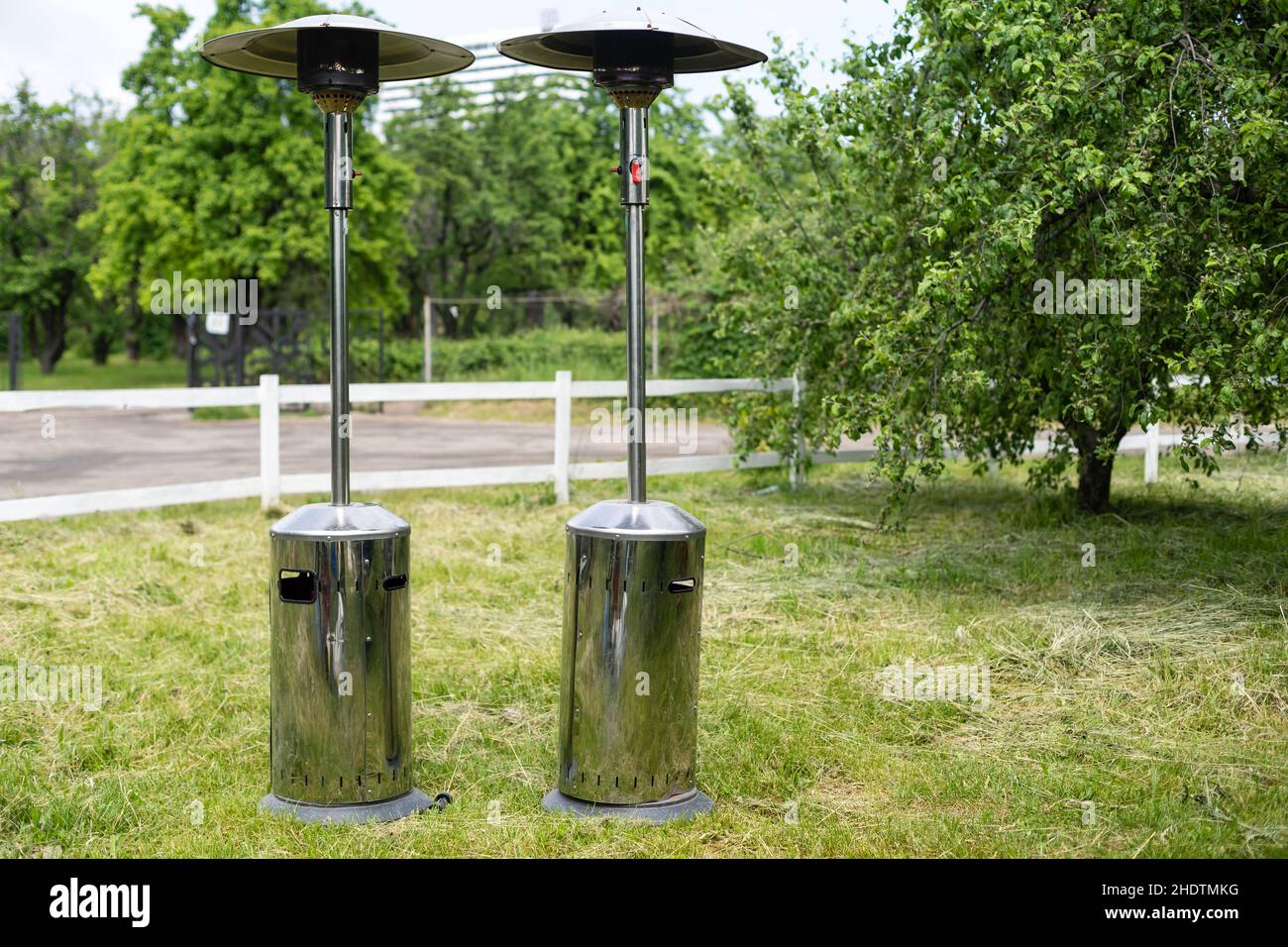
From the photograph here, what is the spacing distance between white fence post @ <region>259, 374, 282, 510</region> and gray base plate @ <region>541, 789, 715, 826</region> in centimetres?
704

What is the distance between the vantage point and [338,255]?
468cm

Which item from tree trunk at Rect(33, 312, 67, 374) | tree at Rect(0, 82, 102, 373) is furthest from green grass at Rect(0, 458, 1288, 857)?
tree trunk at Rect(33, 312, 67, 374)

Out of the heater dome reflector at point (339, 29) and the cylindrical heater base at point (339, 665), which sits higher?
the heater dome reflector at point (339, 29)

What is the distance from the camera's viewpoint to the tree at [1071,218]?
693 cm

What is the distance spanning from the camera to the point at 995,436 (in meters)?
10.5

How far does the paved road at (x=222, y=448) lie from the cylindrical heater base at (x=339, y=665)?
8.03 m

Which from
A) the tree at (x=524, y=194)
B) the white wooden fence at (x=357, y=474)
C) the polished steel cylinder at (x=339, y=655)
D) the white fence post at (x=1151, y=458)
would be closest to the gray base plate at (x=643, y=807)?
the polished steel cylinder at (x=339, y=655)

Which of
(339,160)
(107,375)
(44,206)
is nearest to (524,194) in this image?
(107,375)

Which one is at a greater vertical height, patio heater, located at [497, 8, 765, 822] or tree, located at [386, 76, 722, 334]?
tree, located at [386, 76, 722, 334]

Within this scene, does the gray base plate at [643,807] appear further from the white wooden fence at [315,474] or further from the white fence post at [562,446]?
the white fence post at [562,446]

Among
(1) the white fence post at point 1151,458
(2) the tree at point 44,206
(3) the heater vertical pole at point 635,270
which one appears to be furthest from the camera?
(2) the tree at point 44,206

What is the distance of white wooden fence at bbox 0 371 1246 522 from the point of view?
9.95 m

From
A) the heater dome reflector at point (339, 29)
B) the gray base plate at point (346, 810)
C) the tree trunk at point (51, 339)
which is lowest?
the gray base plate at point (346, 810)

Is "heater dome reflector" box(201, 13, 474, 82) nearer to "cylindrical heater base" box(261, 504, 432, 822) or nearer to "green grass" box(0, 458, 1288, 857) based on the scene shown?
"cylindrical heater base" box(261, 504, 432, 822)
